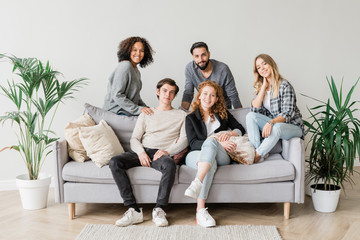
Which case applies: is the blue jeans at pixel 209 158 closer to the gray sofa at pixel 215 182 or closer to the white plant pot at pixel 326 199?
the gray sofa at pixel 215 182

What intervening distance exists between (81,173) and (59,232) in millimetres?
445

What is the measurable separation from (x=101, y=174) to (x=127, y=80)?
3.10 ft

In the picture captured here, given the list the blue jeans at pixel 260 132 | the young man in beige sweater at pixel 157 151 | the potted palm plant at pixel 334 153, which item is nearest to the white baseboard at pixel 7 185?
the young man in beige sweater at pixel 157 151

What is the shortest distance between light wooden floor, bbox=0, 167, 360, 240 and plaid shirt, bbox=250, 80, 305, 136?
749mm

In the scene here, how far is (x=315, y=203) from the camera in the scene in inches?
113

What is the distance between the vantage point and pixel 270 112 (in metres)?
3.05

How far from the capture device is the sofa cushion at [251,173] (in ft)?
8.61

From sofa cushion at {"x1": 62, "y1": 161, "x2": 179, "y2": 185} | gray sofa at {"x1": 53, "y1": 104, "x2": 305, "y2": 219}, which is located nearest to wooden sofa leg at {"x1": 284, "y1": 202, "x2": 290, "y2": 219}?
gray sofa at {"x1": 53, "y1": 104, "x2": 305, "y2": 219}

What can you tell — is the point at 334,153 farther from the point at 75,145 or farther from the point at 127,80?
the point at 75,145

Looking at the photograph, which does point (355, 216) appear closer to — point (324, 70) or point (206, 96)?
point (206, 96)

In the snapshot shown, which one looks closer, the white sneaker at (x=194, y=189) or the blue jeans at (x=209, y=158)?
the white sneaker at (x=194, y=189)

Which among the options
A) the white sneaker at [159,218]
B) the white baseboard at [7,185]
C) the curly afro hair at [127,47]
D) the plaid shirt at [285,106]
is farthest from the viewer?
the white baseboard at [7,185]

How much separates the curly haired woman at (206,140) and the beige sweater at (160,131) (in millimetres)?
105

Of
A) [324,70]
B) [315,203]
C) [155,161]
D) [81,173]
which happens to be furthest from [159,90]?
[324,70]
